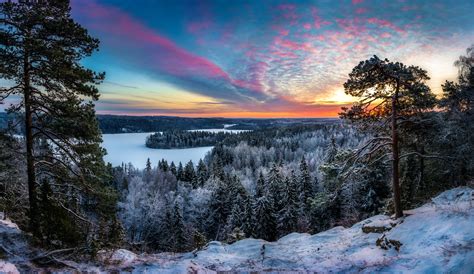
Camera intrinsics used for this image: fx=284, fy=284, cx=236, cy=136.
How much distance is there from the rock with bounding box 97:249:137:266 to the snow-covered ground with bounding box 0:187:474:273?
1.2 inches

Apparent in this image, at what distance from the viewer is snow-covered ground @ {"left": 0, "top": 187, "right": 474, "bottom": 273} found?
7.69 m

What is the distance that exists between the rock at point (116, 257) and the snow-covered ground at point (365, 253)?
3 centimetres

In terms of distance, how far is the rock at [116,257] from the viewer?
28.7 ft

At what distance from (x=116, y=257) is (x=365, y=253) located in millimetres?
8748

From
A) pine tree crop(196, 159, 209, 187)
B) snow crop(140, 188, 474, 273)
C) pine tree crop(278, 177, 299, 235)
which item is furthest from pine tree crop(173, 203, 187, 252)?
pine tree crop(196, 159, 209, 187)

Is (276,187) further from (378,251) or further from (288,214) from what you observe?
(378,251)

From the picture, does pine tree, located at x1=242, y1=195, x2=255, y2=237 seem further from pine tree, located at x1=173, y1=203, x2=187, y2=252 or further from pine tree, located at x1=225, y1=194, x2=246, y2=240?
pine tree, located at x1=173, y1=203, x2=187, y2=252

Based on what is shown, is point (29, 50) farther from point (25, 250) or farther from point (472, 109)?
point (472, 109)

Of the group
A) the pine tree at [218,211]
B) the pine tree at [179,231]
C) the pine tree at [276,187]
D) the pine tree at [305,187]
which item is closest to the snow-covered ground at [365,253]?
the pine tree at [305,187]

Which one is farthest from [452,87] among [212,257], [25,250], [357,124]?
[25,250]

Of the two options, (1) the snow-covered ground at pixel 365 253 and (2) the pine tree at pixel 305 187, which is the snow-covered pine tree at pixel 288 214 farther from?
(1) the snow-covered ground at pixel 365 253

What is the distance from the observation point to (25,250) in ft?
26.9

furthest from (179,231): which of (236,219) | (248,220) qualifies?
(248,220)

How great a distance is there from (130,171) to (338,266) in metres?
83.8
